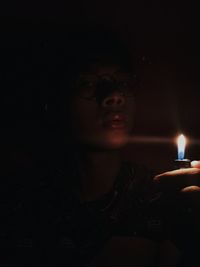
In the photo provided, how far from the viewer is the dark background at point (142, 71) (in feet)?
4.91

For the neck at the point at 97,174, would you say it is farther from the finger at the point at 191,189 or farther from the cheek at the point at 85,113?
the finger at the point at 191,189

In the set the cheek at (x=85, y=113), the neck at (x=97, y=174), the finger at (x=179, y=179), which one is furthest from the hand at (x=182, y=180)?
the cheek at (x=85, y=113)

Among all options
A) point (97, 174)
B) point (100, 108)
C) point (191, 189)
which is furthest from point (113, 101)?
point (191, 189)

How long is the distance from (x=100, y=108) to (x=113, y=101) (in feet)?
0.15

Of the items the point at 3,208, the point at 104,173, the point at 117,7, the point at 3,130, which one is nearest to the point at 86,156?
the point at 104,173

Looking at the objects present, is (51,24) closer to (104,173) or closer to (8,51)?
(8,51)

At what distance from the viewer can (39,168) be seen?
140 cm

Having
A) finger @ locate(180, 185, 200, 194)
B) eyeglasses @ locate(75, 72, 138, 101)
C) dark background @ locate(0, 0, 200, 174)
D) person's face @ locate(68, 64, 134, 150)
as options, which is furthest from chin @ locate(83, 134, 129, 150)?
dark background @ locate(0, 0, 200, 174)

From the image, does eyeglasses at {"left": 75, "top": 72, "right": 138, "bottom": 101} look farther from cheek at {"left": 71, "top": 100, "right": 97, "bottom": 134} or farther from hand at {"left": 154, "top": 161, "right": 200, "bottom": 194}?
hand at {"left": 154, "top": 161, "right": 200, "bottom": 194}

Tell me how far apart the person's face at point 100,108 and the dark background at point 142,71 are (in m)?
0.31

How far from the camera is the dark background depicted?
1.50 m

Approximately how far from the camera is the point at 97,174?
4.32ft

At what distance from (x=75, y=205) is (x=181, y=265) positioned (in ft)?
1.23

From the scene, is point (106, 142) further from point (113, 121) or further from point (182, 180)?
point (182, 180)
